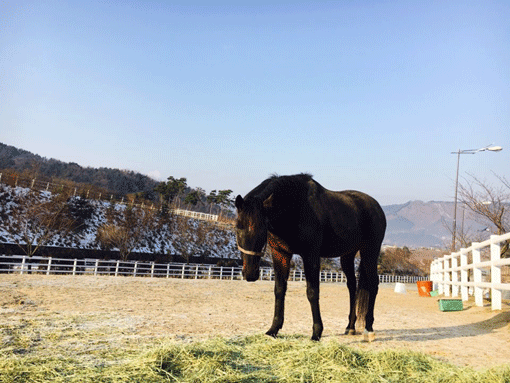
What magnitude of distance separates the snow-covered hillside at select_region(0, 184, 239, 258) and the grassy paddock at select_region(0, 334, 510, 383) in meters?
32.9

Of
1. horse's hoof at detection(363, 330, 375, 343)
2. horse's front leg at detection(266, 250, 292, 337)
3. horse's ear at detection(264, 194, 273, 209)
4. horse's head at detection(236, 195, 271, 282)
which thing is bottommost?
horse's hoof at detection(363, 330, 375, 343)

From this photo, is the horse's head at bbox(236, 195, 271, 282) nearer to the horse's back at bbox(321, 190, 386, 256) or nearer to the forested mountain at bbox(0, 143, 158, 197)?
the horse's back at bbox(321, 190, 386, 256)

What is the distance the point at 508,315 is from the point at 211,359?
7.82m

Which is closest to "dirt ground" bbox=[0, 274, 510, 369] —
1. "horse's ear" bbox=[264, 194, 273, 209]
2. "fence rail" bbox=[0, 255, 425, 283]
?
"horse's ear" bbox=[264, 194, 273, 209]

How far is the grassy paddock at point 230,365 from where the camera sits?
3000mm

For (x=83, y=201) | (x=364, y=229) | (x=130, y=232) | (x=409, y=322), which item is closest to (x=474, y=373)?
(x=364, y=229)

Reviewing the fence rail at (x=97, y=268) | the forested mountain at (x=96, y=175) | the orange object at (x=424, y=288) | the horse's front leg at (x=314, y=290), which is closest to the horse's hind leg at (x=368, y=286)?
the horse's front leg at (x=314, y=290)

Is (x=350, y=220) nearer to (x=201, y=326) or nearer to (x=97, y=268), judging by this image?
(x=201, y=326)

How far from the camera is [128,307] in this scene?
778 cm

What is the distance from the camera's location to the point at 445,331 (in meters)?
6.72

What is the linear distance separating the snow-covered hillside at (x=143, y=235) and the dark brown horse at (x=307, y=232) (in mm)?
33082

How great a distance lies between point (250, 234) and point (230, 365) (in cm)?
144

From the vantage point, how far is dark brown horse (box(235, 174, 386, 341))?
13.9ft

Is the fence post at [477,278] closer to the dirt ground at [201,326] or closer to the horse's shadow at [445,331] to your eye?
the dirt ground at [201,326]
